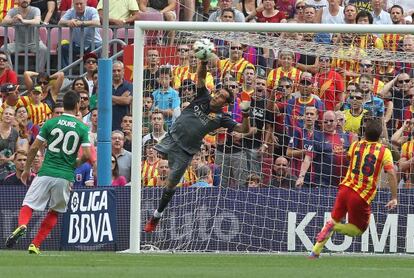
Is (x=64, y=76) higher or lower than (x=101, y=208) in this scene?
higher

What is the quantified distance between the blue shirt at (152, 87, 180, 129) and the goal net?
1 cm

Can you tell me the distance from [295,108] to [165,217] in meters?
2.42

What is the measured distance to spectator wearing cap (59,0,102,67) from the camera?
23438mm

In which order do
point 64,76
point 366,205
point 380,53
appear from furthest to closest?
point 64,76 → point 380,53 → point 366,205

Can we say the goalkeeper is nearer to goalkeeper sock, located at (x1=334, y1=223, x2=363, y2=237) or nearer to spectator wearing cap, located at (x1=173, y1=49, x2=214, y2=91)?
spectator wearing cap, located at (x1=173, y1=49, x2=214, y2=91)

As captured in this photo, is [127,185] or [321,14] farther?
[321,14]

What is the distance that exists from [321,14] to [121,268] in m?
10.4

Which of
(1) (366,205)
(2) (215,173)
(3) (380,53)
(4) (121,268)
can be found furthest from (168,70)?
(4) (121,268)

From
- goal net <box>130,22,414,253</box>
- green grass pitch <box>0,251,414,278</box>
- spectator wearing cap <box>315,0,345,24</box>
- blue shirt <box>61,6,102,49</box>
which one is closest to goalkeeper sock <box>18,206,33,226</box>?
green grass pitch <box>0,251,414,278</box>

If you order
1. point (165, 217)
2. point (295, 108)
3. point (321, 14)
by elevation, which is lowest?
point (165, 217)

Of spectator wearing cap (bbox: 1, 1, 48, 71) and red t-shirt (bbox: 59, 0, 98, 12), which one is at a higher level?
red t-shirt (bbox: 59, 0, 98, 12)

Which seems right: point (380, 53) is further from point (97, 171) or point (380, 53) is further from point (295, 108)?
point (97, 171)

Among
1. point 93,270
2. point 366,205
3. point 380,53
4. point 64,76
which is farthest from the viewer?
point 64,76

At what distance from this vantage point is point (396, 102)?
1966 cm
